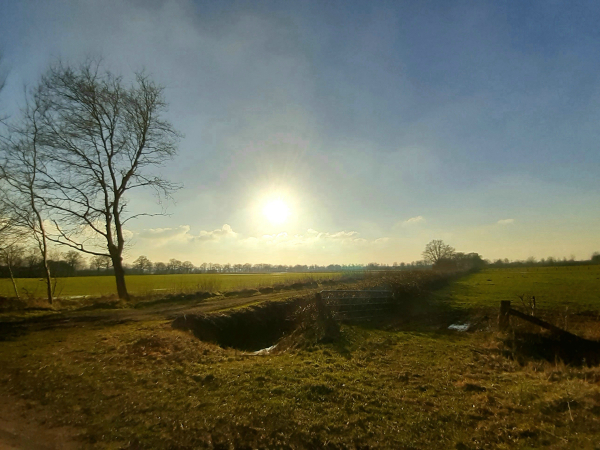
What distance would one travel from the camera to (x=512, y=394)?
6.96 meters

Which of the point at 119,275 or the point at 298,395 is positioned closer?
the point at 298,395

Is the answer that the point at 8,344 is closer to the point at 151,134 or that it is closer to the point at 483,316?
the point at 151,134

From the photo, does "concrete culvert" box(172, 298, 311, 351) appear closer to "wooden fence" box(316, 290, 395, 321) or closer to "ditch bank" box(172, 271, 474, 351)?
"ditch bank" box(172, 271, 474, 351)

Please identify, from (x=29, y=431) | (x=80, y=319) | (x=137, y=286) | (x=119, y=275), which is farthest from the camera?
(x=137, y=286)

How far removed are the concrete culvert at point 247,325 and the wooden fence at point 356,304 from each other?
177 centimetres

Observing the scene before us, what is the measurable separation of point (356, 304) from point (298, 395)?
1158cm

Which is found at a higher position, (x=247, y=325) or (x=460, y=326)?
(x=247, y=325)

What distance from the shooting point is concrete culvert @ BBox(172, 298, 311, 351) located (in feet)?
48.4

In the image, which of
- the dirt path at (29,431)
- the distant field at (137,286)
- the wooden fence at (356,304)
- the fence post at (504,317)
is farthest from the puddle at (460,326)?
the distant field at (137,286)

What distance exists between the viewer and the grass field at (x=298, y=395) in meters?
5.30

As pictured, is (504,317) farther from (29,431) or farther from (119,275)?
(119,275)

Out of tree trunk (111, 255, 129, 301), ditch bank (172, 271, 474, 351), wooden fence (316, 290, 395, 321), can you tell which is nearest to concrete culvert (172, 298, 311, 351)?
ditch bank (172, 271, 474, 351)

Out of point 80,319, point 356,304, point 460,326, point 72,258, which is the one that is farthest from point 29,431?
point 72,258

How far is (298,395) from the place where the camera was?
684 cm
